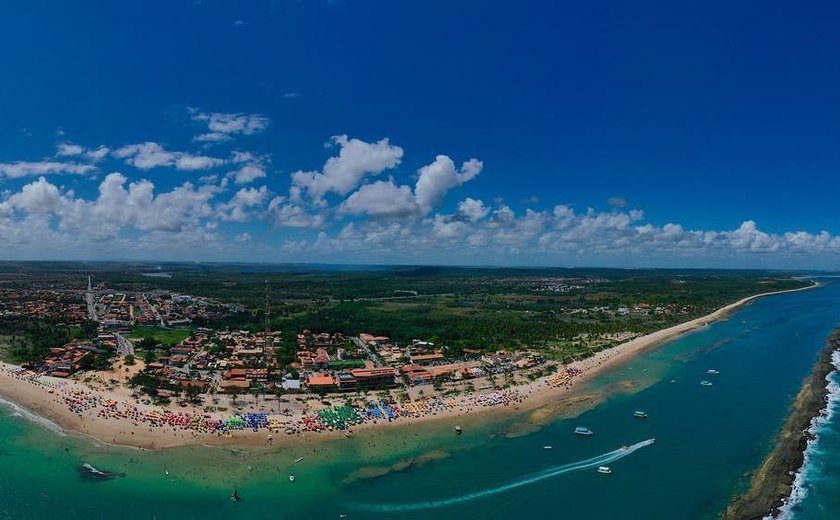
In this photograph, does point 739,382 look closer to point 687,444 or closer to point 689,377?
point 689,377

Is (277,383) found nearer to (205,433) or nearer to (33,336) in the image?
(205,433)

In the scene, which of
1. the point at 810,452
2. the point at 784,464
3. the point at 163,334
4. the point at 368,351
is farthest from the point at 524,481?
the point at 163,334

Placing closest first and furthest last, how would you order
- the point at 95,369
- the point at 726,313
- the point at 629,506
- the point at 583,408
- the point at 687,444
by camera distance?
the point at 629,506, the point at 687,444, the point at 583,408, the point at 95,369, the point at 726,313

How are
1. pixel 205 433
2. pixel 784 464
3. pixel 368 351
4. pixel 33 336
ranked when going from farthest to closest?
pixel 33 336 < pixel 368 351 < pixel 205 433 < pixel 784 464

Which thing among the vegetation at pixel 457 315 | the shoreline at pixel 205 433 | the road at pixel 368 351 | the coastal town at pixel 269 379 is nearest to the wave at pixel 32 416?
the shoreline at pixel 205 433

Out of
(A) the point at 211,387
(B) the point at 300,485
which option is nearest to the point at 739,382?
(B) the point at 300,485

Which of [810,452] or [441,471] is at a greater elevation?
[810,452]
